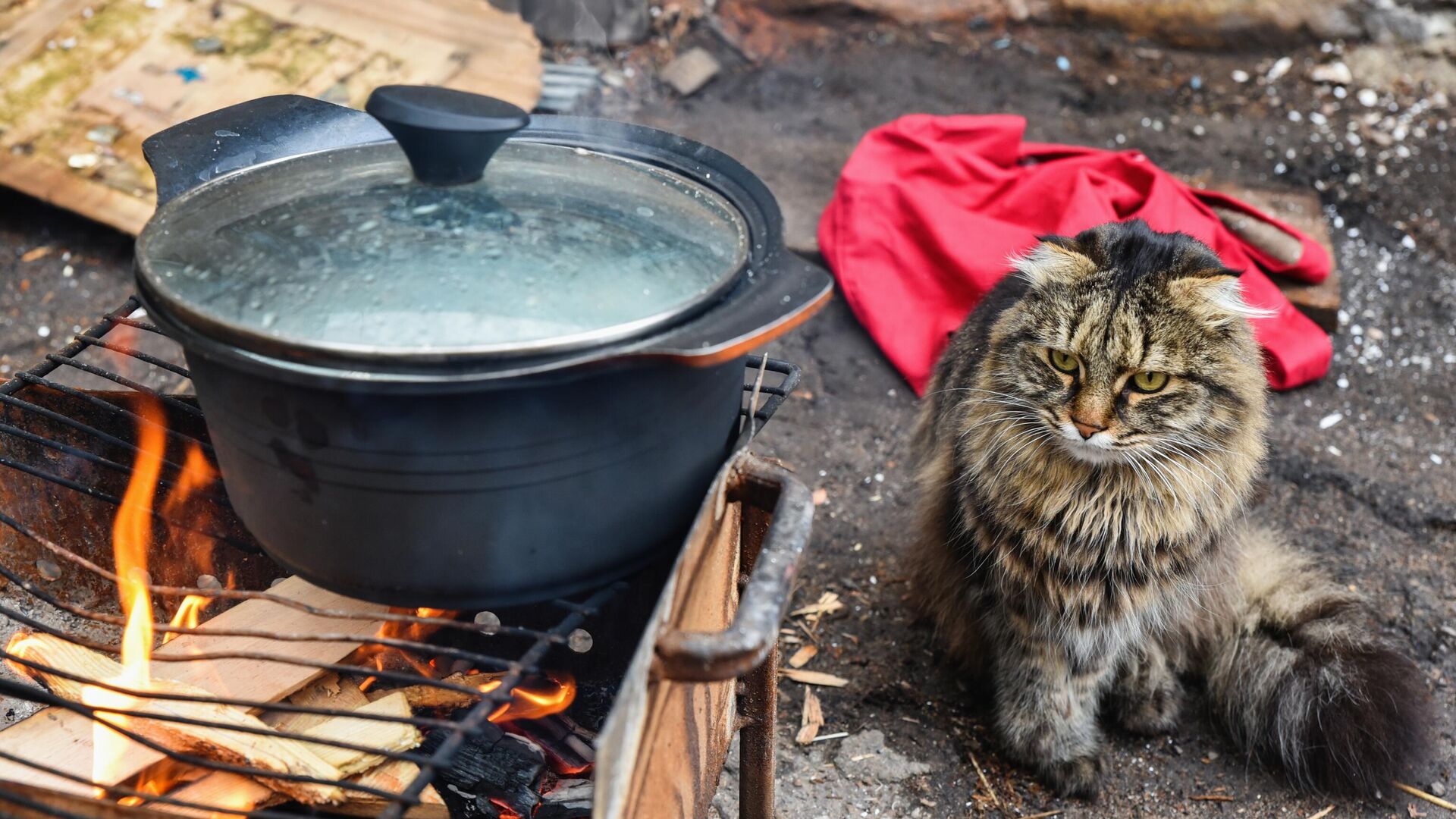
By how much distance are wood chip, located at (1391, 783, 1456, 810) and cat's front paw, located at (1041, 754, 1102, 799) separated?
26.8 inches

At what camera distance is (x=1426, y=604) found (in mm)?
2943

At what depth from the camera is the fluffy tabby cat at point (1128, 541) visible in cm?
206

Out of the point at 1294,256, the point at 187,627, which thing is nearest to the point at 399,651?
the point at 187,627

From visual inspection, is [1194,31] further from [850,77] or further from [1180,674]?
[1180,674]

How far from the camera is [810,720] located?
261 centimetres

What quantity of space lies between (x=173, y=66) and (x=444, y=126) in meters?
3.69

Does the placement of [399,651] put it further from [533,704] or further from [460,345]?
[460,345]

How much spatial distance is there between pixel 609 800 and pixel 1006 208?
326cm

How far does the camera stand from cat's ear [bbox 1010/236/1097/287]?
2129 millimetres

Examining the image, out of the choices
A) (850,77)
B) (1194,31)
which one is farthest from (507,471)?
(1194,31)

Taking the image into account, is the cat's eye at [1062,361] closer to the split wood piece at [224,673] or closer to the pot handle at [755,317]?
the pot handle at [755,317]

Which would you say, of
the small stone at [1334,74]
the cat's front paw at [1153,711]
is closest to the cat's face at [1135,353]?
the cat's front paw at [1153,711]

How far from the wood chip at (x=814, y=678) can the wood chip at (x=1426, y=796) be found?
1297 mm

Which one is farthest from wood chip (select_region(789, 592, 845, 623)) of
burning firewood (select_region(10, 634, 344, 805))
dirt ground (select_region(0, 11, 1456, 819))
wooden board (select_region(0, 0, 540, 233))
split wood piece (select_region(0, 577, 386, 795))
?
wooden board (select_region(0, 0, 540, 233))
